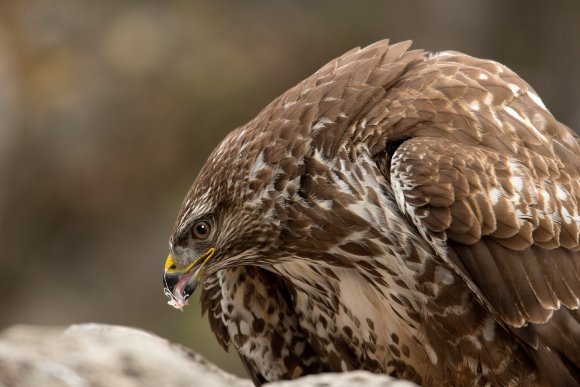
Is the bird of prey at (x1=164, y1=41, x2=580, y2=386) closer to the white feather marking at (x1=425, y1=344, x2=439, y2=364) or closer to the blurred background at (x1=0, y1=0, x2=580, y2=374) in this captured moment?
the white feather marking at (x1=425, y1=344, x2=439, y2=364)

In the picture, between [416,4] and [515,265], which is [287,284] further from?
[416,4]

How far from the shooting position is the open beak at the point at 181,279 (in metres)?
4.89

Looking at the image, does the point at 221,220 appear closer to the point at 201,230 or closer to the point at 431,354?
the point at 201,230

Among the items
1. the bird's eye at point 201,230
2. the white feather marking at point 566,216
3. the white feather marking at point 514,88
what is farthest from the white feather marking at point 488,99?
the bird's eye at point 201,230

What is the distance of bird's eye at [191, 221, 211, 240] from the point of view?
4930 millimetres

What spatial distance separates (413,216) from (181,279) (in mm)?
1140

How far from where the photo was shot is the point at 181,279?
4922 mm

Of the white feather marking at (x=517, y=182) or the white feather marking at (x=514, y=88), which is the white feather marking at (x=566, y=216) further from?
the white feather marking at (x=514, y=88)

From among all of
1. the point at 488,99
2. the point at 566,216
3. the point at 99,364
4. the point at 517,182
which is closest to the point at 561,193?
the point at 566,216

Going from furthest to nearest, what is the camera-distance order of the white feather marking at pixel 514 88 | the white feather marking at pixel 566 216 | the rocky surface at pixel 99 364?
the white feather marking at pixel 514 88 → the white feather marking at pixel 566 216 → the rocky surface at pixel 99 364

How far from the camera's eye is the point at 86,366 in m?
3.05

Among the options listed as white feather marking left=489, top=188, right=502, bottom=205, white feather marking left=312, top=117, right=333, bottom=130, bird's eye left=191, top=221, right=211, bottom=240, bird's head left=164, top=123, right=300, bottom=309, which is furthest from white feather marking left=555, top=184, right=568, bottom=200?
bird's eye left=191, top=221, right=211, bottom=240

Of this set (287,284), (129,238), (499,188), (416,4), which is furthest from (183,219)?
(416,4)

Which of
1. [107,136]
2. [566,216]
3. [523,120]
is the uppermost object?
[523,120]
